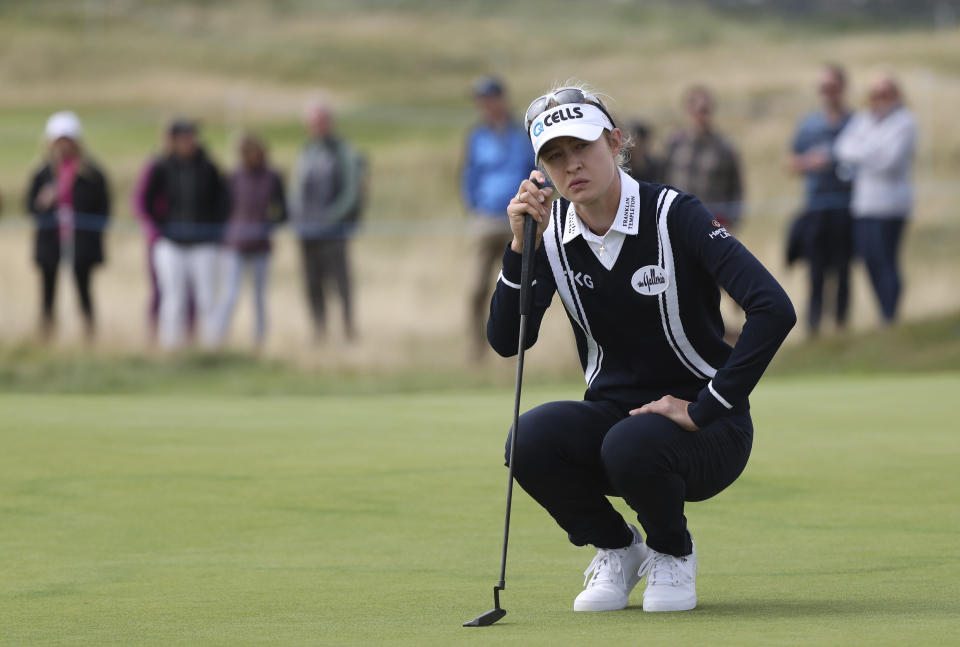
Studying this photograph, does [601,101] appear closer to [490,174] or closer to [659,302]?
[659,302]

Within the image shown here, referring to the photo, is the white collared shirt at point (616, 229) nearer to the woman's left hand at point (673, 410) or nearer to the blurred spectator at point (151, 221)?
the woman's left hand at point (673, 410)

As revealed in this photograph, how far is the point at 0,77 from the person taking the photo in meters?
46.1

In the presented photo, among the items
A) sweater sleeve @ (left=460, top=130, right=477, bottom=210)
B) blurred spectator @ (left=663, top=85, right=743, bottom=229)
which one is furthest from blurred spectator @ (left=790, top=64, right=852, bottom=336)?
sweater sleeve @ (left=460, top=130, right=477, bottom=210)

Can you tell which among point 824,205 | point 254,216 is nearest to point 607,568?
point 824,205

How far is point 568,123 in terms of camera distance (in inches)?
181

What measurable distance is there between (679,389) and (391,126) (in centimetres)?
3793

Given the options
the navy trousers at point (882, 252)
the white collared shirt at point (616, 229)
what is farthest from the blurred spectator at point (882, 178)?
the white collared shirt at point (616, 229)

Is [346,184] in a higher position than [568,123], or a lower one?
higher

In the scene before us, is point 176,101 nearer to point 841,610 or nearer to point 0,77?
point 0,77

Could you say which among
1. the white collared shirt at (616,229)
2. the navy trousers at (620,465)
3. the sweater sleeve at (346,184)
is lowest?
the navy trousers at (620,465)

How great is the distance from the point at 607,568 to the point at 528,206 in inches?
41.8

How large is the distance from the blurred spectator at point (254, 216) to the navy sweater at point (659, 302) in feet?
33.1

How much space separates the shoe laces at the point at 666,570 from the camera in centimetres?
466

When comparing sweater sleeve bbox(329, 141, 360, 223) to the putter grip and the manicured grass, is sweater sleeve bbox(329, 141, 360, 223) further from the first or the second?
the putter grip
